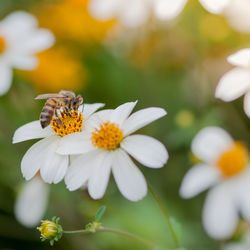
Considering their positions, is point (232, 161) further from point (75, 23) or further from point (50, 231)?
point (75, 23)

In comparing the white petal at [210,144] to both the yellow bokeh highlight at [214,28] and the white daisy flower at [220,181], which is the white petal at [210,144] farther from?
the yellow bokeh highlight at [214,28]

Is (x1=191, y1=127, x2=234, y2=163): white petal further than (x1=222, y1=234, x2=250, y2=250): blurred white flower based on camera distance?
No

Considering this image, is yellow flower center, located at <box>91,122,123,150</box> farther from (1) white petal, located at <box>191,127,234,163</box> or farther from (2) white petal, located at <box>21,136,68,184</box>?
(1) white petal, located at <box>191,127,234,163</box>

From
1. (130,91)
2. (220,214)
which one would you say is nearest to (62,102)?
(220,214)

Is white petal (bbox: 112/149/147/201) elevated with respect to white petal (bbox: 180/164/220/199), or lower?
lower

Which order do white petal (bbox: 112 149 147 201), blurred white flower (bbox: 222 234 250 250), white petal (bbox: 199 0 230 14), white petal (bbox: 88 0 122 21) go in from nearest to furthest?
1. white petal (bbox: 112 149 147 201)
2. white petal (bbox: 199 0 230 14)
3. blurred white flower (bbox: 222 234 250 250)
4. white petal (bbox: 88 0 122 21)

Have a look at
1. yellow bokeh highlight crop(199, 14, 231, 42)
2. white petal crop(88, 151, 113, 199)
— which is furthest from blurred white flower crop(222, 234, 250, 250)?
yellow bokeh highlight crop(199, 14, 231, 42)

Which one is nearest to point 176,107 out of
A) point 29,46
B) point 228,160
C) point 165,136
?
point 165,136
